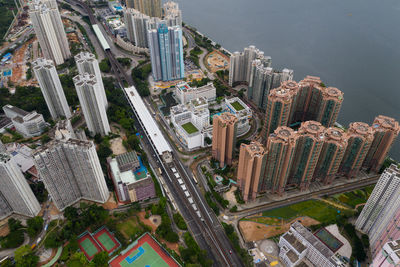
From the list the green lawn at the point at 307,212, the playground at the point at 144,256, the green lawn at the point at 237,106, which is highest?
the green lawn at the point at 237,106

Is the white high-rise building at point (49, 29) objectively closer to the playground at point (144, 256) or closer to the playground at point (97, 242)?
the playground at point (97, 242)

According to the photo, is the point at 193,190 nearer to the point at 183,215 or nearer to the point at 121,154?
the point at 183,215

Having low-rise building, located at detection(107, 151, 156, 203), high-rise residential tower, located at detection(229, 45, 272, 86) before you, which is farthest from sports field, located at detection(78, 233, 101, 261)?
high-rise residential tower, located at detection(229, 45, 272, 86)

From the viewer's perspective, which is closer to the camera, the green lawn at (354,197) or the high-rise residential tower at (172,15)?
the green lawn at (354,197)

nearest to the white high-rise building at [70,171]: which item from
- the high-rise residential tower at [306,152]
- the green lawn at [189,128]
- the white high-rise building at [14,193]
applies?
the white high-rise building at [14,193]

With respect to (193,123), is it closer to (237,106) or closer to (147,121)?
(147,121)

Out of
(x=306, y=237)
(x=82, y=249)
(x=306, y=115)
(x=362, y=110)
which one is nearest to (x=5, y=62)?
(x=82, y=249)

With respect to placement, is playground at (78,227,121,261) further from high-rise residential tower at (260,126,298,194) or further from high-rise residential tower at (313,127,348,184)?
high-rise residential tower at (313,127,348,184)
